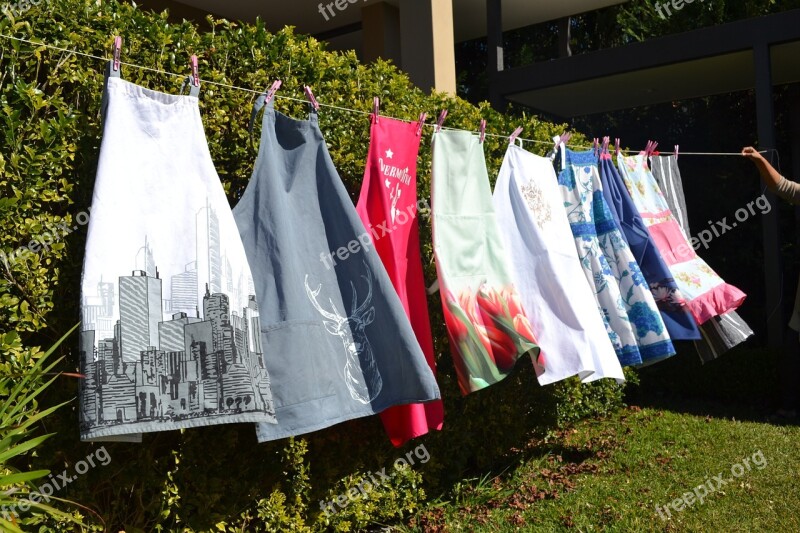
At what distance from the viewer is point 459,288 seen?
3.56 m

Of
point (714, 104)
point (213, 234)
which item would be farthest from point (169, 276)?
point (714, 104)

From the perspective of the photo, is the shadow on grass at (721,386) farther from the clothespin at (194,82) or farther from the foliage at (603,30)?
the clothespin at (194,82)

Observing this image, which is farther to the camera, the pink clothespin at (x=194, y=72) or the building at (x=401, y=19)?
the building at (x=401, y=19)

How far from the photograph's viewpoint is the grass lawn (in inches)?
154

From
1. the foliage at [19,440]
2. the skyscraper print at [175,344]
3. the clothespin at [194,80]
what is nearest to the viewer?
the foliage at [19,440]

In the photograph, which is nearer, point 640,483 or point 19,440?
point 19,440

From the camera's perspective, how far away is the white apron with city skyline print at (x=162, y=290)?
93.3 inches

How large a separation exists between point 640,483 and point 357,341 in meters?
2.39

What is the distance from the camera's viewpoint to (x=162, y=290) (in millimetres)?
2498

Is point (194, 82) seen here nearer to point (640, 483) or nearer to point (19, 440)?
point (19, 440)

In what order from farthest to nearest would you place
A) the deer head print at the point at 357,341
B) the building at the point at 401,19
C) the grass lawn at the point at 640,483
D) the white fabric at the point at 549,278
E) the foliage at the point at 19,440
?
the building at the point at 401,19, the grass lawn at the point at 640,483, the white fabric at the point at 549,278, the deer head print at the point at 357,341, the foliage at the point at 19,440

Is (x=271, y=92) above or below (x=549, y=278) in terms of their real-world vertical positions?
above

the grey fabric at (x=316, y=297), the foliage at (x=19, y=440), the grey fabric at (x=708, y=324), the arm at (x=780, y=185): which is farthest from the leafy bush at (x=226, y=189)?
the arm at (x=780, y=185)

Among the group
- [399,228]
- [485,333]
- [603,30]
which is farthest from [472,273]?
[603,30]
